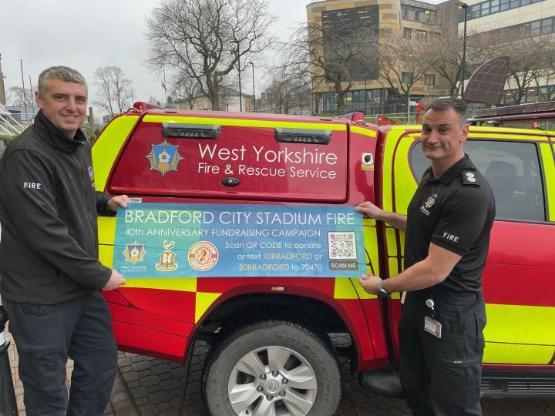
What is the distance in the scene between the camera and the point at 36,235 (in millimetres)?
1918

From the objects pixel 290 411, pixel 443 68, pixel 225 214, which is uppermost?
pixel 443 68

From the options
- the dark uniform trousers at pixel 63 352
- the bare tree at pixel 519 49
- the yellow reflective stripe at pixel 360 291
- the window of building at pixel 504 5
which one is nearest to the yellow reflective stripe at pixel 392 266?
the yellow reflective stripe at pixel 360 291

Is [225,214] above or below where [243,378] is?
above

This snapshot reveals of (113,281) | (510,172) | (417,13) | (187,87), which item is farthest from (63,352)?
(417,13)

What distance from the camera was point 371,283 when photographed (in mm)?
2236

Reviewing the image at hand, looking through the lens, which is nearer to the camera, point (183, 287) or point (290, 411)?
point (183, 287)

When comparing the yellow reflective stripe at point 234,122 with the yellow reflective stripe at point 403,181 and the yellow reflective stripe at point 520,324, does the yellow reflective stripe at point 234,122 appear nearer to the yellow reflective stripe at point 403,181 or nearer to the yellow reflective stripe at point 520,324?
the yellow reflective stripe at point 403,181

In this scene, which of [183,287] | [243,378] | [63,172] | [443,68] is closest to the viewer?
[63,172]

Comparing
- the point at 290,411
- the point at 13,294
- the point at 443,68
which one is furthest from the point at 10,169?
the point at 443,68

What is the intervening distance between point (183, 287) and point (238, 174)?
0.68 meters

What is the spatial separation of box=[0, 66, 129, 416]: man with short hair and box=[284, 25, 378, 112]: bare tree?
93.5 feet

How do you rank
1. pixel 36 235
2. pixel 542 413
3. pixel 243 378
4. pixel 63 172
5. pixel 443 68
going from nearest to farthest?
pixel 36 235, pixel 63 172, pixel 243 378, pixel 542 413, pixel 443 68

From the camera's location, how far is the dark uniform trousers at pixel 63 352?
2020 mm

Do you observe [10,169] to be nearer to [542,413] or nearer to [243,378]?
[243,378]
